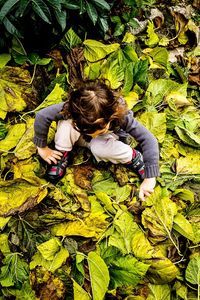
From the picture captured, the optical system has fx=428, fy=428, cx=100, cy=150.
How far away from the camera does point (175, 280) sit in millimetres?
1768

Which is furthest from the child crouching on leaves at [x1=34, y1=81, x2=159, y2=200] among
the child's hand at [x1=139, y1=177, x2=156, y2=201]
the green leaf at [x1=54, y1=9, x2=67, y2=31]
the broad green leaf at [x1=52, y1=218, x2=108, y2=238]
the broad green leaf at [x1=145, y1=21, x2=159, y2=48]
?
the broad green leaf at [x1=145, y1=21, x2=159, y2=48]

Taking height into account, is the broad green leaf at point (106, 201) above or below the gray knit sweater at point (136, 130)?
below

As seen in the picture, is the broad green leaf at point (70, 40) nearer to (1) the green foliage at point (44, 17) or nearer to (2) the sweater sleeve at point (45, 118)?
(1) the green foliage at point (44, 17)

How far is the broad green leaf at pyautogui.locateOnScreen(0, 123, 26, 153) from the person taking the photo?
193cm

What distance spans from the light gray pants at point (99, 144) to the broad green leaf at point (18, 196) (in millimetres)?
210

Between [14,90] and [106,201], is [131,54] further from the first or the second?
[106,201]

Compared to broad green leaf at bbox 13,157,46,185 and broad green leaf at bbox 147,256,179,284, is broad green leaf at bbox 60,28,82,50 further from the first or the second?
broad green leaf at bbox 147,256,179,284

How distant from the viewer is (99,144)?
1.80 metres

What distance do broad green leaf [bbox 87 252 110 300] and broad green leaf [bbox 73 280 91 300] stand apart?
0.10 feet

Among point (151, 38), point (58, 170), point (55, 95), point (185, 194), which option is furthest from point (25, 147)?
point (151, 38)

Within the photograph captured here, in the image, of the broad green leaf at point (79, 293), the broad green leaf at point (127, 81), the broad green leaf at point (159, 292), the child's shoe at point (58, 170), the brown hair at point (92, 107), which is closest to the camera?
the brown hair at point (92, 107)

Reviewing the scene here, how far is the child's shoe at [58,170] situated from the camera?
6.22ft

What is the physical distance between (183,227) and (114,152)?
426 millimetres

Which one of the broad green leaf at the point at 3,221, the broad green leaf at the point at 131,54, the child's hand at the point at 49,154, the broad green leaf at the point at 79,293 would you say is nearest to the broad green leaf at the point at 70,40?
the broad green leaf at the point at 131,54
